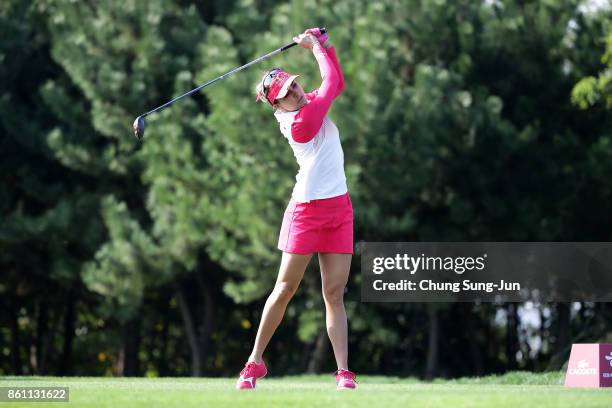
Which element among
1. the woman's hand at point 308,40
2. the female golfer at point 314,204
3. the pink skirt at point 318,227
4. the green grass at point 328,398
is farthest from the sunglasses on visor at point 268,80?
the green grass at point 328,398

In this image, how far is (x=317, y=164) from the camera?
6.65m

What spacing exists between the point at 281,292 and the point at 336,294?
303 millimetres

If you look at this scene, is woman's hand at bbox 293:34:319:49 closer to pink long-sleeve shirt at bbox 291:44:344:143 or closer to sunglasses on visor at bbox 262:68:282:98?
pink long-sleeve shirt at bbox 291:44:344:143

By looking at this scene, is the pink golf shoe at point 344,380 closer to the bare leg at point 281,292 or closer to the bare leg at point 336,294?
the bare leg at point 336,294

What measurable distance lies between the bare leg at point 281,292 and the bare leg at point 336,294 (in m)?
0.12

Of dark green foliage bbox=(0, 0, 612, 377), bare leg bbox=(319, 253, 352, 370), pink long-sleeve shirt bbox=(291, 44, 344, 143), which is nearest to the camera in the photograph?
pink long-sleeve shirt bbox=(291, 44, 344, 143)

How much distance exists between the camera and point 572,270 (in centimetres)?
1805

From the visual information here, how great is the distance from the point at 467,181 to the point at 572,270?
3430 millimetres

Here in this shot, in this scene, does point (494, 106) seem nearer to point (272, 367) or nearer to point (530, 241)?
point (530, 241)

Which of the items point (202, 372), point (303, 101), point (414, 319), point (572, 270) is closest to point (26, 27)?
point (202, 372)

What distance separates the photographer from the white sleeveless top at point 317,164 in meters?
6.65

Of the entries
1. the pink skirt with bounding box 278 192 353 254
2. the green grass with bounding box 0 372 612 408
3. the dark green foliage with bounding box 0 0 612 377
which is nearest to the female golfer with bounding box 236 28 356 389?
the pink skirt with bounding box 278 192 353 254

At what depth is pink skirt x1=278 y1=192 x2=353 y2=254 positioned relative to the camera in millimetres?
6691

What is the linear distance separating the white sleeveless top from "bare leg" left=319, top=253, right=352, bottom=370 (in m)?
0.37
